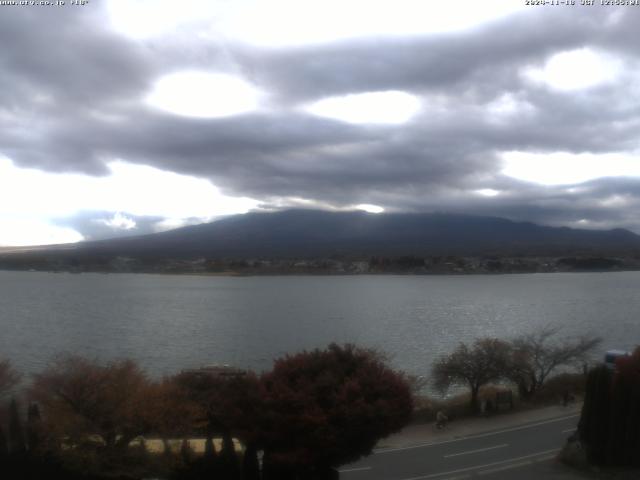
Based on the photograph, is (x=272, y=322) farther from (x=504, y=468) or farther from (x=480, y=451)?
(x=504, y=468)

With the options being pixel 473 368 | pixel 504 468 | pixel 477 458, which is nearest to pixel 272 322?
pixel 473 368

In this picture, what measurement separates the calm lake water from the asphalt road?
13265 millimetres

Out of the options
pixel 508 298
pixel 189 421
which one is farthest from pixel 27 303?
pixel 189 421

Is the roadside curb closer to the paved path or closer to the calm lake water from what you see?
the paved path

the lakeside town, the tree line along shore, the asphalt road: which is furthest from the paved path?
the lakeside town

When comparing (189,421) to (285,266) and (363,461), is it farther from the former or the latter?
(285,266)

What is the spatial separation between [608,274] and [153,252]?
329 ft

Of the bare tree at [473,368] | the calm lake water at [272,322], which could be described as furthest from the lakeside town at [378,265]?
the bare tree at [473,368]

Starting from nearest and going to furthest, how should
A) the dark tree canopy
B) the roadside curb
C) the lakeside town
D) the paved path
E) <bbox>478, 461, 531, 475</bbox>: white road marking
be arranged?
the dark tree canopy
<bbox>478, 461, 531, 475</bbox>: white road marking
the paved path
the roadside curb
the lakeside town

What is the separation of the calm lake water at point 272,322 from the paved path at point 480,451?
11.5 metres

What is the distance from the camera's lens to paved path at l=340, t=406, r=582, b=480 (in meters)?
15.3

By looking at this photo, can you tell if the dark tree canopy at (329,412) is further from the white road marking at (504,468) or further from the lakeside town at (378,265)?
the lakeside town at (378,265)

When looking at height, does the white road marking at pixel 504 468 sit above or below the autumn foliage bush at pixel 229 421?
below

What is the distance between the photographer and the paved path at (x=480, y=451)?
15.3 meters
